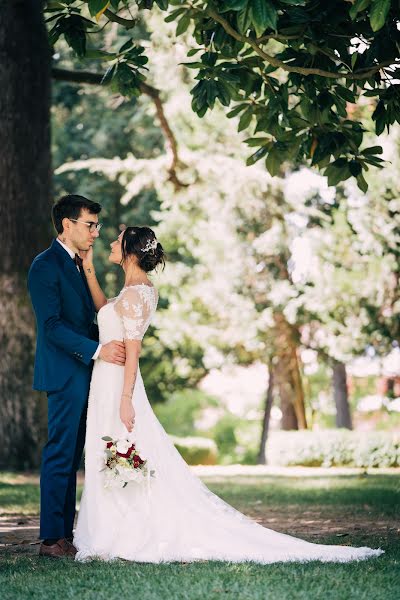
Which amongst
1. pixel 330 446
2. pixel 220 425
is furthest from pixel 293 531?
pixel 220 425

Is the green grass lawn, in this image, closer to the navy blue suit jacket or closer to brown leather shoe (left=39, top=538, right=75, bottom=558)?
brown leather shoe (left=39, top=538, right=75, bottom=558)

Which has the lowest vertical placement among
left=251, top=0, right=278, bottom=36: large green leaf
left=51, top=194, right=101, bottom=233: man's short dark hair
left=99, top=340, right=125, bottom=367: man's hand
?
left=99, top=340, right=125, bottom=367: man's hand

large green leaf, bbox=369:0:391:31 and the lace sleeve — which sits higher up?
large green leaf, bbox=369:0:391:31

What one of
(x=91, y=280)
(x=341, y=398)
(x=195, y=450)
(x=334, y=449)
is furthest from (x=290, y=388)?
(x=91, y=280)

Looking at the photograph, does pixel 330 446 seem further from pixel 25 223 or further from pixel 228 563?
pixel 228 563

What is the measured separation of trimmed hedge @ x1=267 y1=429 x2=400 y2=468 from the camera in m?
16.8

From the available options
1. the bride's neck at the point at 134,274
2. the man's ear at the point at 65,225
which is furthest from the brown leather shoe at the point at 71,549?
the man's ear at the point at 65,225

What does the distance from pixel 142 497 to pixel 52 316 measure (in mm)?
1247

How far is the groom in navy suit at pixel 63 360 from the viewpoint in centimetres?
577

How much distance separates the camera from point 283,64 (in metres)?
6.15

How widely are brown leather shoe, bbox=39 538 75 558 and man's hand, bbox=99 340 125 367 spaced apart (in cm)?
114

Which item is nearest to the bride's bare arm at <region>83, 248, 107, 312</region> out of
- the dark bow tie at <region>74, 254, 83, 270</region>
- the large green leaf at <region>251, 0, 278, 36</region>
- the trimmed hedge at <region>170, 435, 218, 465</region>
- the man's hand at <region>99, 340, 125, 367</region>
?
the dark bow tie at <region>74, 254, 83, 270</region>

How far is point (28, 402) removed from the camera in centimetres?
1100

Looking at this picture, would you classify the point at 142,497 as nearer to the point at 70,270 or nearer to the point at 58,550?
the point at 58,550
